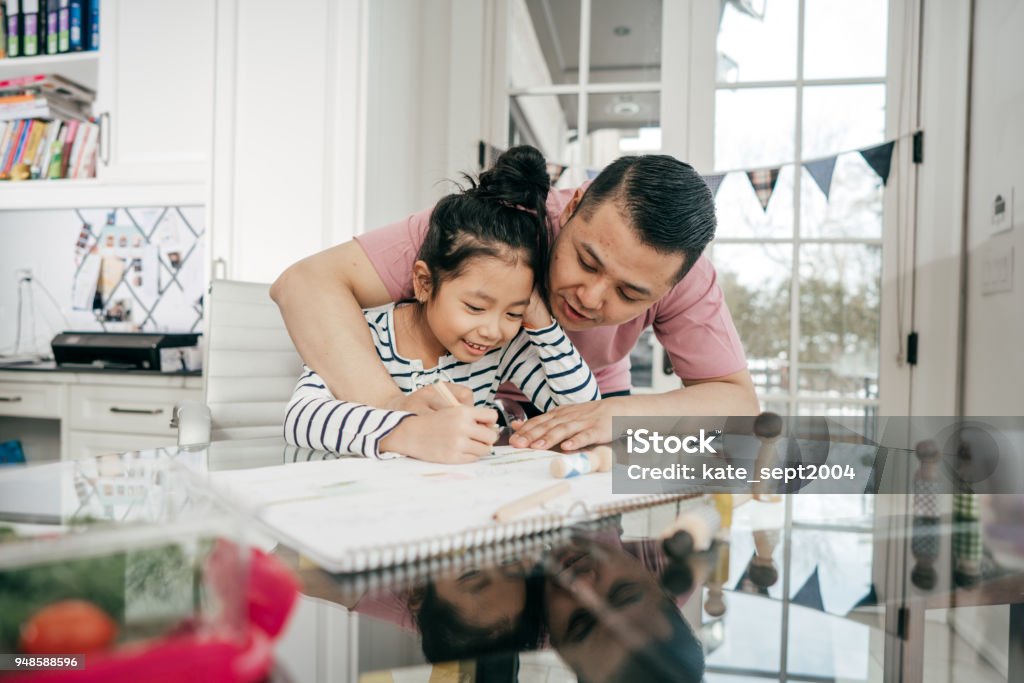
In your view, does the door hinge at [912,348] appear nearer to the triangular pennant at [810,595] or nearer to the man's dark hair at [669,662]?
the triangular pennant at [810,595]

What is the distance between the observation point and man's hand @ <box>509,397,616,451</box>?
0.95 m

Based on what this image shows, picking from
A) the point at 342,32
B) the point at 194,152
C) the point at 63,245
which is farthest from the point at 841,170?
the point at 63,245

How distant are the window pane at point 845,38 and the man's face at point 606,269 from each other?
1.87 meters

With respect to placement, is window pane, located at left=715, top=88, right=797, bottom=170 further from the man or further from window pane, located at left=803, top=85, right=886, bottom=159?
the man

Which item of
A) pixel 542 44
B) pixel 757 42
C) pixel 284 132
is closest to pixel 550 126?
pixel 542 44

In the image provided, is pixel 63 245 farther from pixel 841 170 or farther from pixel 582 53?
pixel 841 170

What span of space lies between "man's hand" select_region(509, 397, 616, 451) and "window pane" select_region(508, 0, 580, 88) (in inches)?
78.1

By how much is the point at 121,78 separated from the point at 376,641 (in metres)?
2.77

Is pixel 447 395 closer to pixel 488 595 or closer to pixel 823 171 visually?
pixel 488 595

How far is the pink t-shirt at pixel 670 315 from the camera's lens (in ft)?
4.17

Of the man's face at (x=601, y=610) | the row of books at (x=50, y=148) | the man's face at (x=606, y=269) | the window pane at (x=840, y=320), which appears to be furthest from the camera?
the row of books at (x=50, y=148)

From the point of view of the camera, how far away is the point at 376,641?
0.34 m

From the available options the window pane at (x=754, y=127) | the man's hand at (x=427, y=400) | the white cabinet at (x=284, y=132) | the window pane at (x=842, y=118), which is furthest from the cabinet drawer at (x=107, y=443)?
the window pane at (x=842, y=118)

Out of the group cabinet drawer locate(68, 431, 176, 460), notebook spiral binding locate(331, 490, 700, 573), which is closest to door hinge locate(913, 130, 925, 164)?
notebook spiral binding locate(331, 490, 700, 573)
